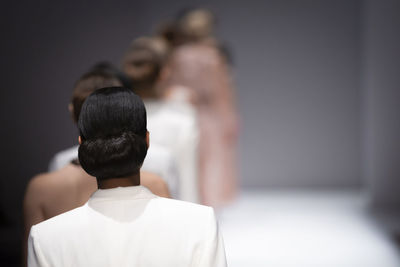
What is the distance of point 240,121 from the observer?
7.87 metres

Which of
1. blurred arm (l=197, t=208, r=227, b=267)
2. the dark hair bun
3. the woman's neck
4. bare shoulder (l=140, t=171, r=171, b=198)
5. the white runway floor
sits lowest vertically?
the white runway floor

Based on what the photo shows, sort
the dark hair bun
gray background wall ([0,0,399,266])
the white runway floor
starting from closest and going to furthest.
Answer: the dark hair bun
the white runway floor
gray background wall ([0,0,399,266])

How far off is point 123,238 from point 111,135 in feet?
0.84

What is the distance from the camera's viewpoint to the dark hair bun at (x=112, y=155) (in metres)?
1.62

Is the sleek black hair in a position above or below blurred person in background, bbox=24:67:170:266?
above

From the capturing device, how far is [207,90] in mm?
5840

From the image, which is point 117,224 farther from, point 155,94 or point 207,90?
point 207,90

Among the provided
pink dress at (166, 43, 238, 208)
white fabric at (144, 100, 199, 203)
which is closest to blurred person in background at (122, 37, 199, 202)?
white fabric at (144, 100, 199, 203)

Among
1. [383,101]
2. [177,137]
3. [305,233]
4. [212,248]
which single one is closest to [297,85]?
[383,101]

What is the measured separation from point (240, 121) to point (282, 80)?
2.27 ft

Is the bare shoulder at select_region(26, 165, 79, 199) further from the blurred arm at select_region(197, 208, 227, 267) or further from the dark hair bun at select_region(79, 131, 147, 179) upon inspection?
the blurred arm at select_region(197, 208, 227, 267)

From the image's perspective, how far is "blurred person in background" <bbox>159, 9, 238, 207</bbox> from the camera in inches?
219

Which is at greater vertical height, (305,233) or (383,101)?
(383,101)

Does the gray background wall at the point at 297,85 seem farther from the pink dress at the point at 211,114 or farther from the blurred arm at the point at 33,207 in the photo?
the blurred arm at the point at 33,207
